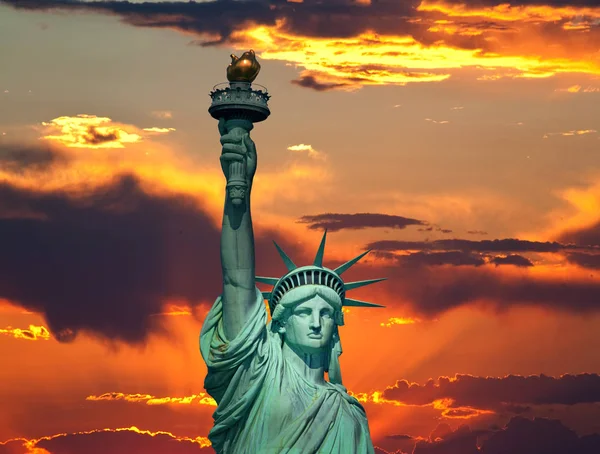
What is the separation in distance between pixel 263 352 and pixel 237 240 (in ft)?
9.19

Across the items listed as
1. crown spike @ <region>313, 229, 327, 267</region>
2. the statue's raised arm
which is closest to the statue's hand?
the statue's raised arm

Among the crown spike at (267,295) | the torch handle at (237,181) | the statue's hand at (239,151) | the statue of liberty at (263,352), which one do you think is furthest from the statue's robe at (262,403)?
the statue's hand at (239,151)

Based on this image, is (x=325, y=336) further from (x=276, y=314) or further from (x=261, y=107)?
(x=261, y=107)

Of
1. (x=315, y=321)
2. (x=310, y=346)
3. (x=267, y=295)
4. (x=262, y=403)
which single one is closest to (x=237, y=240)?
(x=267, y=295)

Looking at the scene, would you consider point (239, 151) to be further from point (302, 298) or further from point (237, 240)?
point (302, 298)

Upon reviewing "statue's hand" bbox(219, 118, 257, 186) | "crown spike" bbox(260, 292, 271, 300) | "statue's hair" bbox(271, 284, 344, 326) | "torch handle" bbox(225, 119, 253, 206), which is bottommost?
"statue's hair" bbox(271, 284, 344, 326)

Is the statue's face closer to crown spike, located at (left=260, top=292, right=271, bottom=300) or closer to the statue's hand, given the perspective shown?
crown spike, located at (left=260, top=292, right=271, bottom=300)

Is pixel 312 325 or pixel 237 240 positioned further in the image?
pixel 312 325

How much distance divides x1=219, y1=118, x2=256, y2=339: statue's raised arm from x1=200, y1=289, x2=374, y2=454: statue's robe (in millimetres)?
391

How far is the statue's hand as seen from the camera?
155 ft

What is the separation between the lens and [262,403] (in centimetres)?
4753

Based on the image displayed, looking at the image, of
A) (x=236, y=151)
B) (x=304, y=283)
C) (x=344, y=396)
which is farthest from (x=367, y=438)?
(x=236, y=151)

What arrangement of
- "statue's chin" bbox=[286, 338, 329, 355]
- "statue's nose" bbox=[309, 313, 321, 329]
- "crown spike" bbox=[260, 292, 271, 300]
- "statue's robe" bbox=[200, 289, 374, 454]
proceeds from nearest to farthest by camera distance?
"statue's robe" bbox=[200, 289, 374, 454] → "statue's nose" bbox=[309, 313, 321, 329] → "statue's chin" bbox=[286, 338, 329, 355] → "crown spike" bbox=[260, 292, 271, 300]

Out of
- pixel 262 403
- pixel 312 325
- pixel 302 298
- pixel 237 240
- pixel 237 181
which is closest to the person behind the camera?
pixel 237 181
